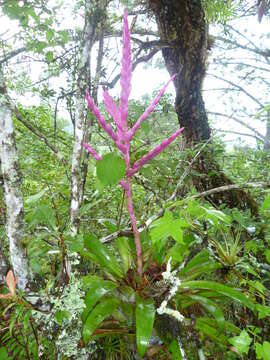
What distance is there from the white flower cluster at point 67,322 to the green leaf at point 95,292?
22 millimetres

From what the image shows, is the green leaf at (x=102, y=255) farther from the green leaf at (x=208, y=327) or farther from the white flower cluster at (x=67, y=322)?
the green leaf at (x=208, y=327)

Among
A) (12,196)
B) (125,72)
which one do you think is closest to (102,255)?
(12,196)

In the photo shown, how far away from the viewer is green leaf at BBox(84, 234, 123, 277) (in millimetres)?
1290

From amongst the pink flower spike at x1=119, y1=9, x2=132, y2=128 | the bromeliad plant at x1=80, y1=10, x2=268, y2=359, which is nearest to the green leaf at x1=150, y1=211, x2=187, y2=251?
the bromeliad plant at x1=80, y1=10, x2=268, y2=359

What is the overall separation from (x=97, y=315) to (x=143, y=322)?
0.63 ft

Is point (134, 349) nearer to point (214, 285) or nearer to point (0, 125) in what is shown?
point (214, 285)

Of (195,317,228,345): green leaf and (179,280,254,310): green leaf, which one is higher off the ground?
(179,280,254,310): green leaf

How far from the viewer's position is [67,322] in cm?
116

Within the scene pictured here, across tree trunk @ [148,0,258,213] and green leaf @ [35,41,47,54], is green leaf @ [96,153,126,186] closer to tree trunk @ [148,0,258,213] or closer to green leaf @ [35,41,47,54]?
green leaf @ [35,41,47,54]

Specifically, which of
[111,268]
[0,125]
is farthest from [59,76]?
[111,268]

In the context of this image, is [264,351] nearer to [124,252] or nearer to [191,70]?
[124,252]

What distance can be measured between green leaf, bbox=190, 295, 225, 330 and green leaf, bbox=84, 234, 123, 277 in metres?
0.37

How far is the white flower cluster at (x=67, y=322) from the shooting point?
1.08 meters

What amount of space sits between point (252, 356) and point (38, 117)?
218cm
